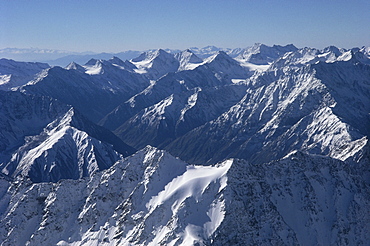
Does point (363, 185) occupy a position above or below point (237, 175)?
below

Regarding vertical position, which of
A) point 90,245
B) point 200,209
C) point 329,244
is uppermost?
point 200,209

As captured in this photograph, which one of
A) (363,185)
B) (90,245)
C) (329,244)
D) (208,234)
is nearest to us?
(208,234)

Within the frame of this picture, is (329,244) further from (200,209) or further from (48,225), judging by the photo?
(48,225)

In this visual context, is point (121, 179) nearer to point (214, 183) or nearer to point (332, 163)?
point (214, 183)

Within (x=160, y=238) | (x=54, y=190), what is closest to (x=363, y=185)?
(x=160, y=238)

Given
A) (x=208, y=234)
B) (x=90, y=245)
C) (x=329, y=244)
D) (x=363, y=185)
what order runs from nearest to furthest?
(x=208, y=234)
(x=90, y=245)
(x=329, y=244)
(x=363, y=185)

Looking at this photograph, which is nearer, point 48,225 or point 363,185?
point 48,225
